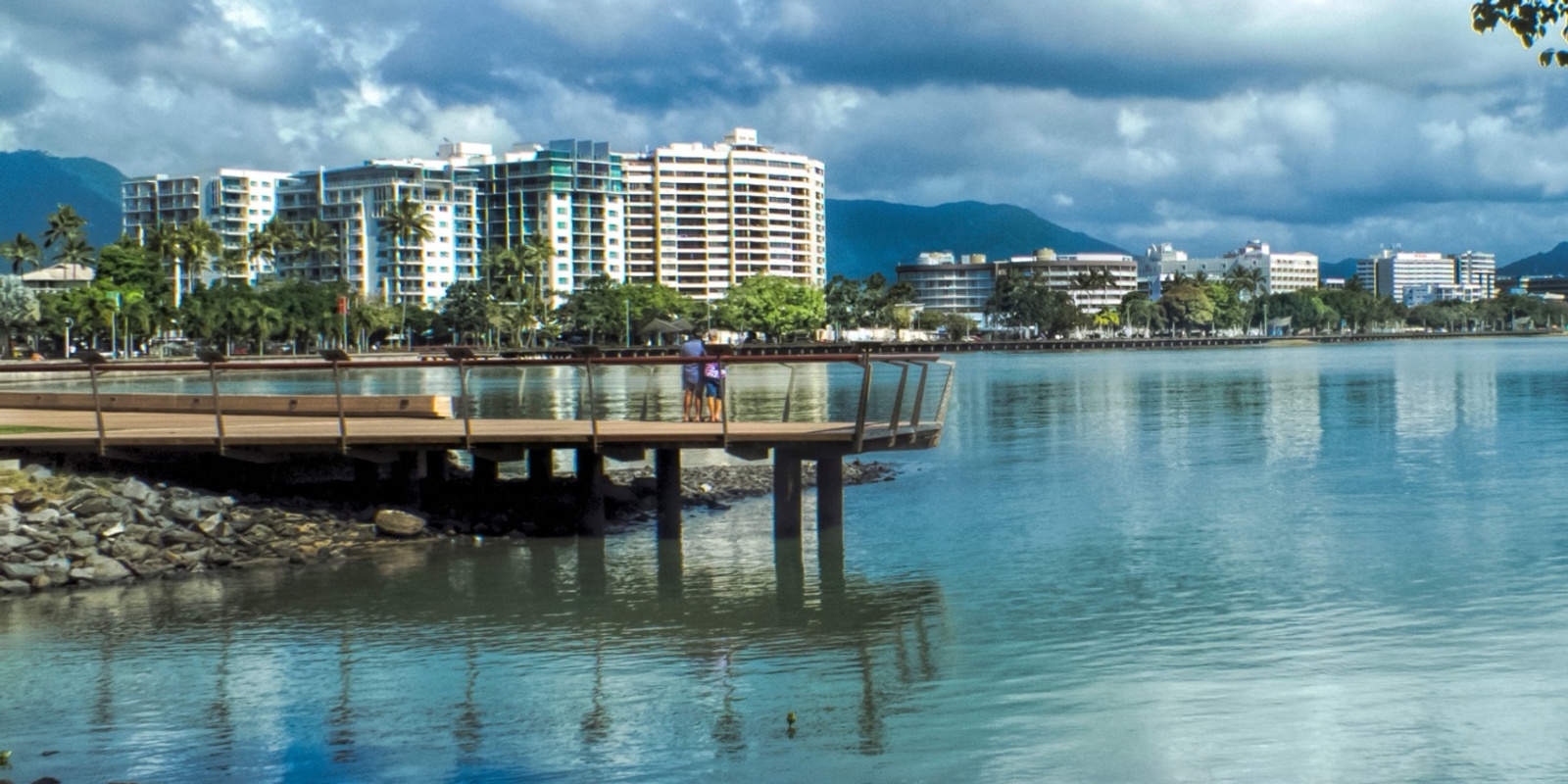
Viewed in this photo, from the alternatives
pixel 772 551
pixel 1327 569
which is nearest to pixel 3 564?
pixel 772 551

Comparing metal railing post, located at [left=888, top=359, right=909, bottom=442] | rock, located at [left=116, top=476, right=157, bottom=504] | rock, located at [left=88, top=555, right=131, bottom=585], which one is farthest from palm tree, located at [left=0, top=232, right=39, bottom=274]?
metal railing post, located at [left=888, top=359, right=909, bottom=442]

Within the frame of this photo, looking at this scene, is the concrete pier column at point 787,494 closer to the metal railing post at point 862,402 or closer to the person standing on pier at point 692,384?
the metal railing post at point 862,402

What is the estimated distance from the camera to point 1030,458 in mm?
41875

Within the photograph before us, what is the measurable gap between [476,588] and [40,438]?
353 inches

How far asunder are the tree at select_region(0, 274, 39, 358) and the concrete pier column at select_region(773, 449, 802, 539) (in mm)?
138965

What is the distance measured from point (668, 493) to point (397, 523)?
4435mm

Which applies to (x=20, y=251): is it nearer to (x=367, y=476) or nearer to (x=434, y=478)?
(x=434, y=478)

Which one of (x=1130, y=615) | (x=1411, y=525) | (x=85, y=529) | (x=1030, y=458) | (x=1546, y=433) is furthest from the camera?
(x=1546, y=433)

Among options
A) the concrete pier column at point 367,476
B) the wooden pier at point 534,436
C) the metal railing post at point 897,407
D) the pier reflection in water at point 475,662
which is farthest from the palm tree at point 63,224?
the metal railing post at point 897,407

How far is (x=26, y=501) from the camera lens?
22859mm

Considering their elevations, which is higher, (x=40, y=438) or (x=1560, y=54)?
(x=1560, y=54)

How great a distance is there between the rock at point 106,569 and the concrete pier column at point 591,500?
23.3ft

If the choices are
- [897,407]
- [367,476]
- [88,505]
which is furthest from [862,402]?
[88,505]

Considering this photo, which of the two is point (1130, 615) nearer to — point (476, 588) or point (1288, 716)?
point (1288, 716)
